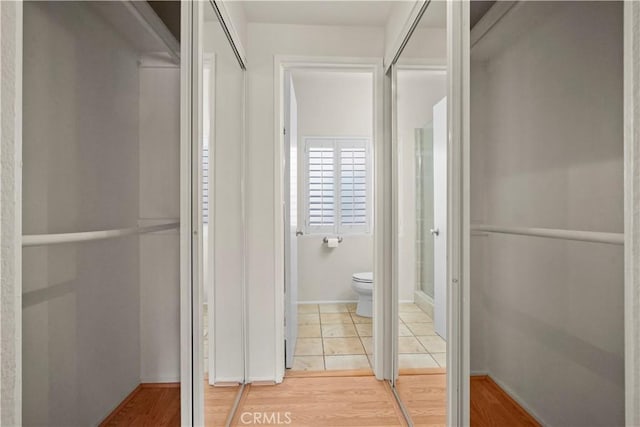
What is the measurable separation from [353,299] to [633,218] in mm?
3782

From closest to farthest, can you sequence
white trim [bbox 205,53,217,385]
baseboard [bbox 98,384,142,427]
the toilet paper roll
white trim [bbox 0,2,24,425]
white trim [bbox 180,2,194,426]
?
white trim [bbox 0,2,24,425] < baseboard [bbox 98,384,142,427] < white trim [bbox 180,2,194,426] < white trim [bbox 205,53,217,385] < the toilet paper roll

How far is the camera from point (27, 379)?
0.63 metres

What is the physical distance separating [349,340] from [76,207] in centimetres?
278

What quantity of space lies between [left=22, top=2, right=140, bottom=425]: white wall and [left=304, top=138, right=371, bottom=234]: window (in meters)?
3.29

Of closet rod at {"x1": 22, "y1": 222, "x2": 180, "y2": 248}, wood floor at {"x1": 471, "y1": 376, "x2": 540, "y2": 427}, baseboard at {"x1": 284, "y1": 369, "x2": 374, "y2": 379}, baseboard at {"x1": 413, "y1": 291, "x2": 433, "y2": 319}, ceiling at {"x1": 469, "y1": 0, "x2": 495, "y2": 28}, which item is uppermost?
ceiling at {"x1": 469, "y1": 0, "x2": 495, "y2": 28}

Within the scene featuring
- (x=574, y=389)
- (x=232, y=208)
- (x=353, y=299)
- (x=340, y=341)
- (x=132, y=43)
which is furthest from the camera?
(x=353, y=299)

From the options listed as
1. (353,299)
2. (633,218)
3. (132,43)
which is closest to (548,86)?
(633,218)

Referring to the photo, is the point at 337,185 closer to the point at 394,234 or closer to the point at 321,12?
the point at 394,234

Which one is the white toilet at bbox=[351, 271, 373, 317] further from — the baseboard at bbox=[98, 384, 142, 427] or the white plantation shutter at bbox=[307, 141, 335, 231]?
the baseboard at bbox=[98, 384, 142, 427]

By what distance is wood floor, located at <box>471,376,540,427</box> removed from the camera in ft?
3.09

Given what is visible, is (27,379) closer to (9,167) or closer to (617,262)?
(9,167)

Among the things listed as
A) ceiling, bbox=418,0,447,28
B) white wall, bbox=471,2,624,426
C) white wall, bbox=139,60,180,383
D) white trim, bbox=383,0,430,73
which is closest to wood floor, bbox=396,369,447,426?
white wall, bbox=471,2,624,426

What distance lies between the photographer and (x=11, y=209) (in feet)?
1.94

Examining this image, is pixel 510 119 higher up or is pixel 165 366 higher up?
pixel 510 119
